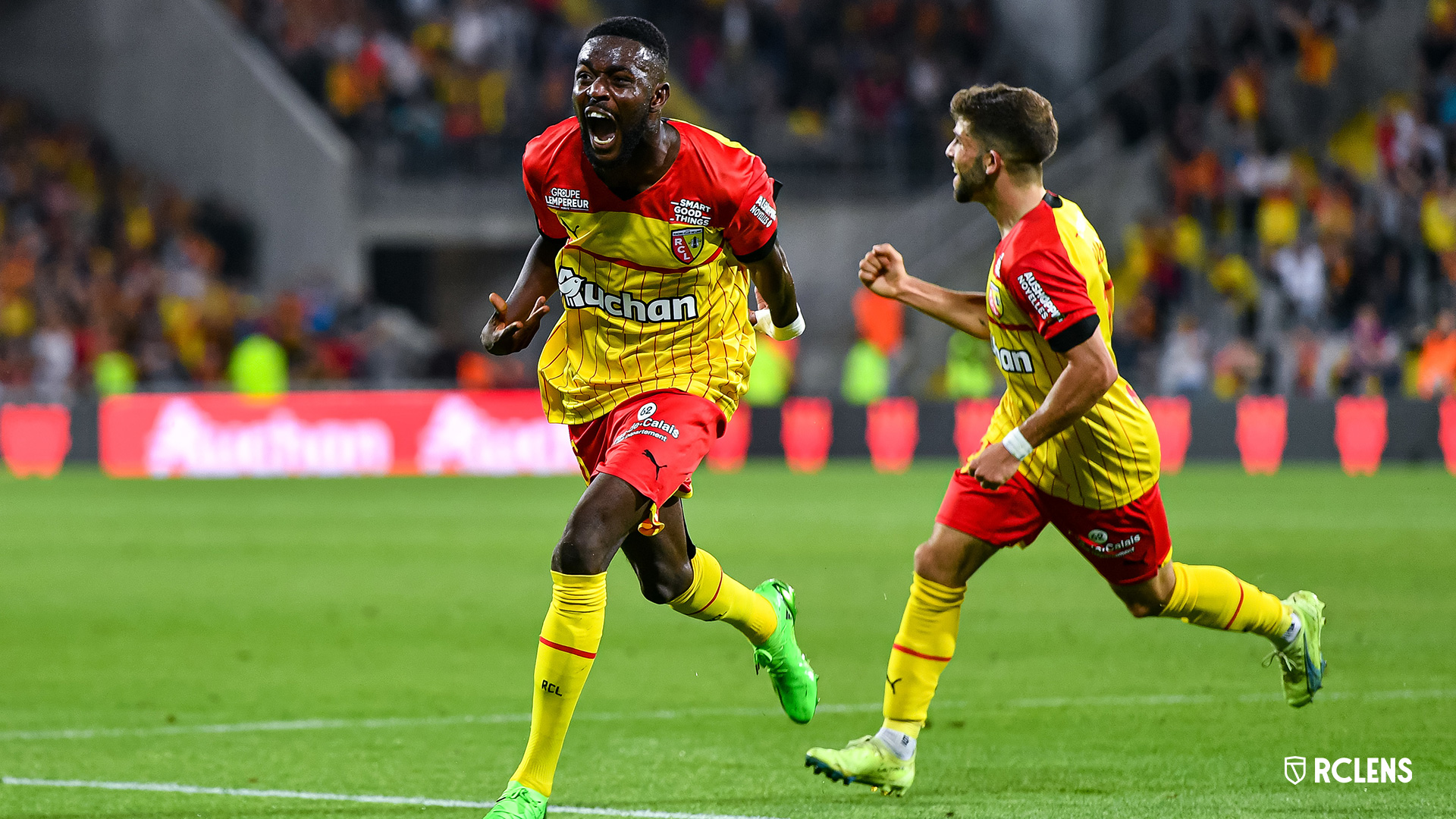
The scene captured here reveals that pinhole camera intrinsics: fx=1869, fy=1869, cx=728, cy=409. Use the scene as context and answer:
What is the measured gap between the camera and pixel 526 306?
19.5 ft

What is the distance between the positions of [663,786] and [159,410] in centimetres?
→ 1630

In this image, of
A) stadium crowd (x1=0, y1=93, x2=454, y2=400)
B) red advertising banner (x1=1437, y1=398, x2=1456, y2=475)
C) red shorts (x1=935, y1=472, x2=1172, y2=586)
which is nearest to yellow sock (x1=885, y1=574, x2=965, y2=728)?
red shorts (x1=935, y1=472, x2=1172, y2=586)

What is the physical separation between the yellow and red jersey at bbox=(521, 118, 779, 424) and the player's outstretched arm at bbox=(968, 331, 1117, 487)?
0.97m

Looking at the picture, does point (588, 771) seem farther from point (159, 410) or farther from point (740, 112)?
point (740, 112)

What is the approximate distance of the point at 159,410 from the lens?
68.8 ft

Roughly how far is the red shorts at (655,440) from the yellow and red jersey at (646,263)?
5cm

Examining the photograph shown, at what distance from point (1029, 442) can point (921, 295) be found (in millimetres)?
899

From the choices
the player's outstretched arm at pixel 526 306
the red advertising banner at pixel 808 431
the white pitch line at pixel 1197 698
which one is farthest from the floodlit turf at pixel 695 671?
the red advertising banner at pixel 808 431

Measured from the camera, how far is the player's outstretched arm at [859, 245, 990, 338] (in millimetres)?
6184

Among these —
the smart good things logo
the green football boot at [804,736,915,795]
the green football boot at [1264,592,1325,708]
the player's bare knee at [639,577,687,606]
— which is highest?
the player's bare knee at [639,577,687,606]

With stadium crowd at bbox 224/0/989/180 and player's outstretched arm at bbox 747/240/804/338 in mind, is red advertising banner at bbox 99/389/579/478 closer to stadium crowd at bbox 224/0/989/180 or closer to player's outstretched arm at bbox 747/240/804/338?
stadium crowd at bbox 224/0/989/180

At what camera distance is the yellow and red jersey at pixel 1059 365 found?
5.60 metres

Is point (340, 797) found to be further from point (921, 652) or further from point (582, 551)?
point (921, 652)

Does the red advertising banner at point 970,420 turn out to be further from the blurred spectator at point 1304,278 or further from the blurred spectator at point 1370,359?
the blurred spectator at point 1370,359
